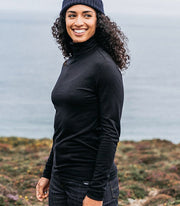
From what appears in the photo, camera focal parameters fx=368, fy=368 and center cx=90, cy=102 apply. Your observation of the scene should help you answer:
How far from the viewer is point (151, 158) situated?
14.5m

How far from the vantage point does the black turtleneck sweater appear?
8.25 feet

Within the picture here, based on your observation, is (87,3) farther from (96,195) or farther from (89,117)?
(96,195)

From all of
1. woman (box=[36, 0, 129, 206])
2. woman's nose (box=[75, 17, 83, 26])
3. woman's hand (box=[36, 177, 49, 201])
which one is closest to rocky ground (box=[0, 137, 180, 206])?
woman's hand (box=[36, 177, 49, 201])

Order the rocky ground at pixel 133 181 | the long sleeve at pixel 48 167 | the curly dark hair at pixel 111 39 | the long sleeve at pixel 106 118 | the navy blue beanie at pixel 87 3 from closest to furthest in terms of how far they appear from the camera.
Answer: the long sleeve at pixel 106 118 < the navy blue beanie at pixel 87 3 < the curly dark hair at pixel 111 39 < the long sleeve at pixel 48 167 < the rocky ground at pixel 133 181

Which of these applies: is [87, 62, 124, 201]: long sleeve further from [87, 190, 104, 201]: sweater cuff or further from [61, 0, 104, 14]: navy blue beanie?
[61, 0, 104, 14]: navy blue beanie

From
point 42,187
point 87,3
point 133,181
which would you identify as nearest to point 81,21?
point 87,3

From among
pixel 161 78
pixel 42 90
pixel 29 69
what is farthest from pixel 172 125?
pixel 29 69

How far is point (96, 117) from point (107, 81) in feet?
0.95

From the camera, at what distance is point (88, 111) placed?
2.59m

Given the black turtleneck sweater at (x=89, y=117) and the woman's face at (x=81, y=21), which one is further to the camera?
the woman's face at (x=81, y=21)

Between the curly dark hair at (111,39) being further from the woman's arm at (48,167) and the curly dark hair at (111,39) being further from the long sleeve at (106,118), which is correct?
the woman's arm at (48,167)

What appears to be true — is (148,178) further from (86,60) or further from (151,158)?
(86,60)

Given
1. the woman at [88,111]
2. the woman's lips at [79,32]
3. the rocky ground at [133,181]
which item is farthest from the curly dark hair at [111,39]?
the rocky ground at [133,181]

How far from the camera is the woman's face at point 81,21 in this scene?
2.70 metres
